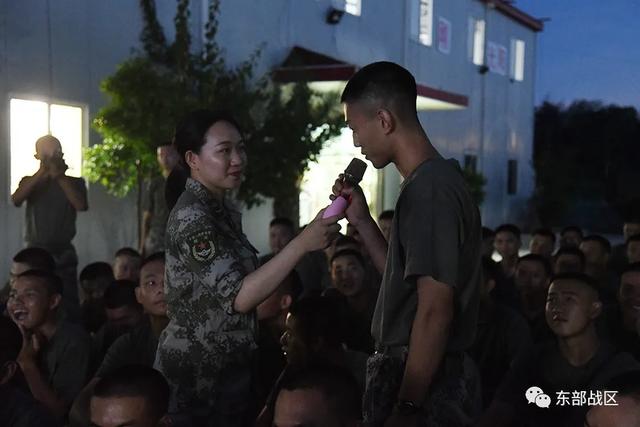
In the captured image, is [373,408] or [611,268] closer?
[373,408]

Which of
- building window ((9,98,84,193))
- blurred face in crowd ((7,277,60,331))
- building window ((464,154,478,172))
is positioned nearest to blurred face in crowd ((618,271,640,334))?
blurred face in crowd ((7,277,60,331))

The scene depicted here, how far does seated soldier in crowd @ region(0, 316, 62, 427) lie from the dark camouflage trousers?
127 cm

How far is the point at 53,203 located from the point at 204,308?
3711mm

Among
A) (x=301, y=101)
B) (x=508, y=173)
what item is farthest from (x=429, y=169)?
(x=508, y=173)

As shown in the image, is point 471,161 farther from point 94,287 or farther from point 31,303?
point 31,303

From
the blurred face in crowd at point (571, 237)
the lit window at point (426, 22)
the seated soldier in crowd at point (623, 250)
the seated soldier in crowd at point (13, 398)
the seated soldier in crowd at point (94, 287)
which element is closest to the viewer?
the seated soldier in crowd at point (13, 398)

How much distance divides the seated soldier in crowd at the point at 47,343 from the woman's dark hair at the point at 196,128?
152 centimetres

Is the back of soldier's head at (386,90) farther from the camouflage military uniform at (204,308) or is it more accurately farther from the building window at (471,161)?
the building window at (471,161)

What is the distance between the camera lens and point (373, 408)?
1.91 meters

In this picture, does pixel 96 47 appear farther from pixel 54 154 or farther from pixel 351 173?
pixel 351 173

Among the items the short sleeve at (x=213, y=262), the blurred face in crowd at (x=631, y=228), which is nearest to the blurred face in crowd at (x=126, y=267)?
the short sleeve at (x=213, y=262)

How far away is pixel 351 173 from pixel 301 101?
6.34m

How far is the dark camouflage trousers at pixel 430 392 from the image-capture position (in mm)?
1880

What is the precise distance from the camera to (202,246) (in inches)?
81.3
